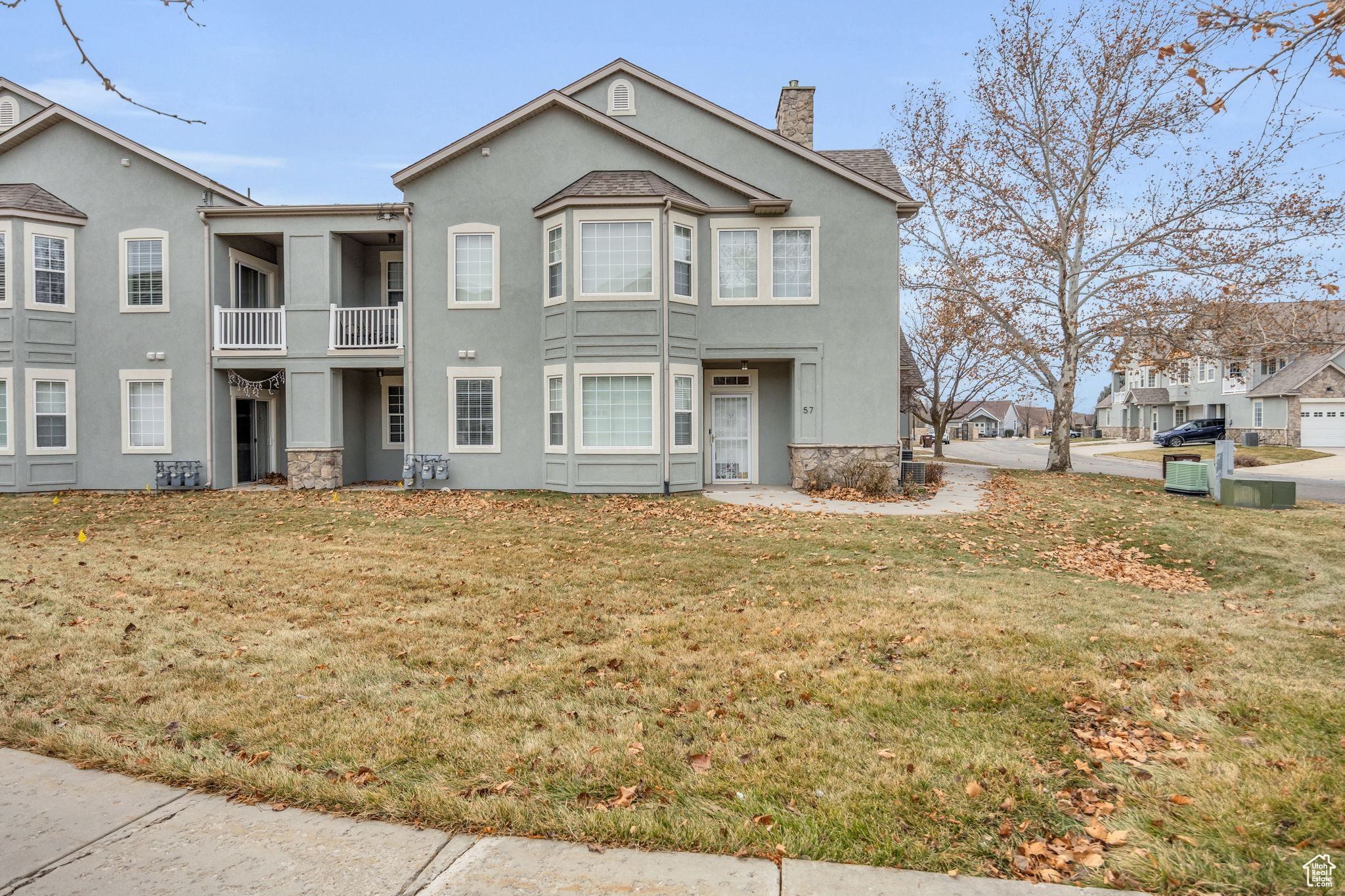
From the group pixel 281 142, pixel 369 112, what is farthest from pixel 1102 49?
pixel 281 142

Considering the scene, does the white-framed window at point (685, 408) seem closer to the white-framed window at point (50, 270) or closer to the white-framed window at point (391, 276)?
the white-framed window at point (391, 276)

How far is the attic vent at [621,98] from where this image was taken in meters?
17.4

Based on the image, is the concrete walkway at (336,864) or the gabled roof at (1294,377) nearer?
the concrete walkway at (336,864)

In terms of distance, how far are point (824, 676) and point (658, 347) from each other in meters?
11.4

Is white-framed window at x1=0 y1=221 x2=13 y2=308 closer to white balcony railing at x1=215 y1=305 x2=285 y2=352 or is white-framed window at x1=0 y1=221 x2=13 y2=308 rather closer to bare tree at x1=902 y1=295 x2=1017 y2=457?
white balcony railing at x1=215 y1=305 x2=285 y2=352

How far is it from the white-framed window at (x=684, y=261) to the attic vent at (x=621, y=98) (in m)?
3.57

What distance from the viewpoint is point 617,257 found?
51.7ft

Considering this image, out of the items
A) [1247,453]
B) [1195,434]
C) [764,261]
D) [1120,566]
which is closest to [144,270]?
[764,261]

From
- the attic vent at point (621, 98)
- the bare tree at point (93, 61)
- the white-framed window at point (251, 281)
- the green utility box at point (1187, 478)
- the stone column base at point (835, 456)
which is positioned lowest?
the green utility box at point (1187, 478)

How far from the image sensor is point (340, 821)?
3307 millimetres

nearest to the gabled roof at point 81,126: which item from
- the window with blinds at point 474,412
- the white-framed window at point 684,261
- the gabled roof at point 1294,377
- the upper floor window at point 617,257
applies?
the window with blinds at point 474,412

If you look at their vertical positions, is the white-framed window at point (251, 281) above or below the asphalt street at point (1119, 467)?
above

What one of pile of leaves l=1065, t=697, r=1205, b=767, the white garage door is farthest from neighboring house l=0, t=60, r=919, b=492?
the white garage door

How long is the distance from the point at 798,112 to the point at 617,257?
7.25 metres
